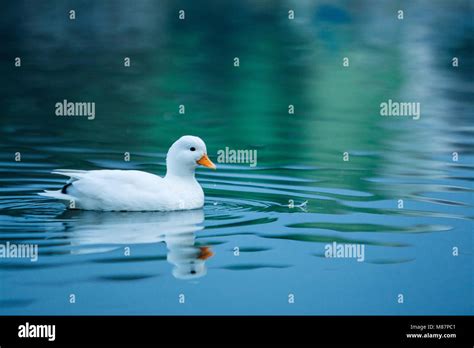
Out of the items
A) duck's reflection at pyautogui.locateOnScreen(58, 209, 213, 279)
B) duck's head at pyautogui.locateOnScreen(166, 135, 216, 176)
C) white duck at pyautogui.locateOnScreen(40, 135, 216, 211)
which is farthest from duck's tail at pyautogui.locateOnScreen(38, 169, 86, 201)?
duck's head at pyautogui.locateOnScreen(166, 135, 216, 176)

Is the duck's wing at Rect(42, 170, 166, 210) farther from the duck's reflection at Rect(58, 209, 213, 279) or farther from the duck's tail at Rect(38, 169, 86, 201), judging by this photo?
the duck's reflection at Rect(58, 209, 213, 279)

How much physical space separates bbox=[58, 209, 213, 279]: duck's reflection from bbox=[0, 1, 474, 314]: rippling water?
35 mm

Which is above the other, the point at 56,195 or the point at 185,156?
the point at 185,156

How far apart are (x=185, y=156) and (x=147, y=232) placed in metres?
1.87

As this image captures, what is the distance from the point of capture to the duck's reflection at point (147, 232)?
36.4 ft

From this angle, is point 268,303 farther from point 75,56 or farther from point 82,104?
point 75,56

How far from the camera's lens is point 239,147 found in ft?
60.8

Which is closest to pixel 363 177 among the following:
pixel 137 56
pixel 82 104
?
pixel 82 104

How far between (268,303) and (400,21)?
29.3m

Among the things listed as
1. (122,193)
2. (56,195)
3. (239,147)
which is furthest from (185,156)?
(239,147)

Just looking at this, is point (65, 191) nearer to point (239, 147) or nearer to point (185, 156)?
point (185, 156)

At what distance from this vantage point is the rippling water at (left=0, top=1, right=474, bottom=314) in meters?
10.7

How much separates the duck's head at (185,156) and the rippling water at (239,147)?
0.68 meters

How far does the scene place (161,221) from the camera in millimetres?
12852
